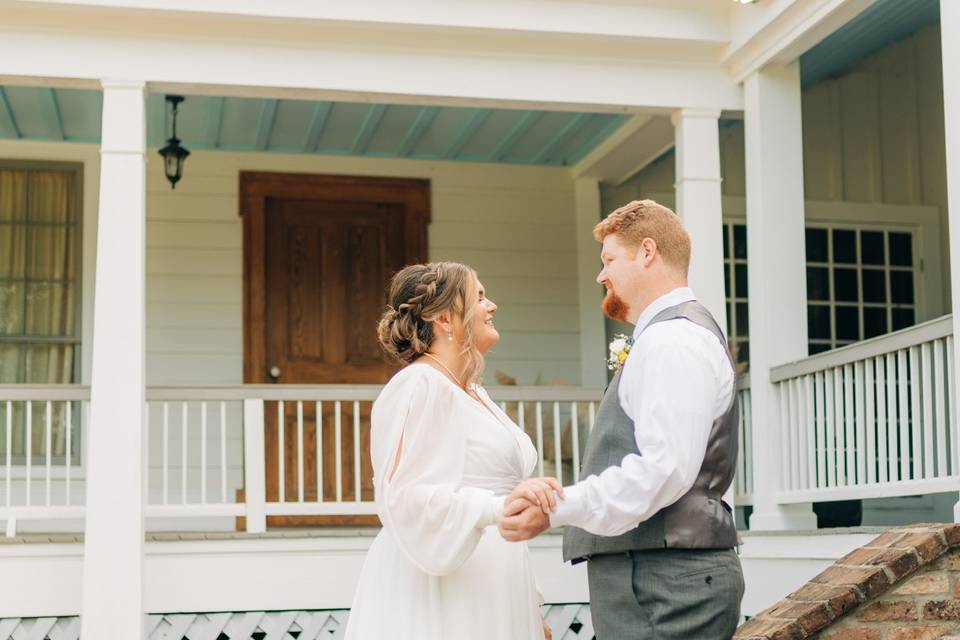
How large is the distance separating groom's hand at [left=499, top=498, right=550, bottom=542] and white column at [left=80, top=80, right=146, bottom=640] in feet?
13.6

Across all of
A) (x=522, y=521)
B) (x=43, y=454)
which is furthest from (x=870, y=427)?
(x=43, y=454)

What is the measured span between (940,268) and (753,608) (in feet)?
12.1

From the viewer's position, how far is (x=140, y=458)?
7.03 metres

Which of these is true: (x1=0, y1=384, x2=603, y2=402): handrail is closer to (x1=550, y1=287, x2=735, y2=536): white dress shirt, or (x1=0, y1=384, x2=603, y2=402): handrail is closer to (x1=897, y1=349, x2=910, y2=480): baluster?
(x1=897, y1=349, x2=910, y2=480): baluster

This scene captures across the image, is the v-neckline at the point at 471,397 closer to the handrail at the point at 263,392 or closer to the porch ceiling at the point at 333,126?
the handrail at the point at 263,392

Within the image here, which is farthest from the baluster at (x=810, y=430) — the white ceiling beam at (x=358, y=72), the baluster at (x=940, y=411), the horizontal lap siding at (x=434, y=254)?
the horizontal lap siding at (x=434, y=254)

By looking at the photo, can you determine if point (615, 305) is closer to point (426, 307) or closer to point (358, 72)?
point (426, 307)

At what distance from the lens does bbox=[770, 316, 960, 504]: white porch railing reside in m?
6.11

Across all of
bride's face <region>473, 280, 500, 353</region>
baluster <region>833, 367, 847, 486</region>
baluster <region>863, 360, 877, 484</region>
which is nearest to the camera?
bride's face <region>473, 280, 500, 353</region>

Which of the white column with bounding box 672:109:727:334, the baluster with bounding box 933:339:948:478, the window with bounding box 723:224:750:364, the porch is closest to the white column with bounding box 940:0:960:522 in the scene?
the porch

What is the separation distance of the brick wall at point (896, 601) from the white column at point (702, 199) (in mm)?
3427

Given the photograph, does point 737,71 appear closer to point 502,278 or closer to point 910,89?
point 910,89

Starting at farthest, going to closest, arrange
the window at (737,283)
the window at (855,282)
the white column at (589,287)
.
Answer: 1. the white column at (589,287)
2. the window at (855,282)
3. the window at (737,283)

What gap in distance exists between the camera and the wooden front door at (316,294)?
32.3ft
